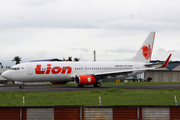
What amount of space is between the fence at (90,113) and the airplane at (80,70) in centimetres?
2522

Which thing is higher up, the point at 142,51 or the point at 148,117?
the point at 142,51

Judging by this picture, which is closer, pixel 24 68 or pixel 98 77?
pixel 24 68

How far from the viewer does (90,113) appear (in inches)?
380

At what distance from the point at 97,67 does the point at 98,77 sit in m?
2.32

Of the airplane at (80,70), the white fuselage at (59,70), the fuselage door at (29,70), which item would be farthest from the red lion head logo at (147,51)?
the fuselage door at (29,70)

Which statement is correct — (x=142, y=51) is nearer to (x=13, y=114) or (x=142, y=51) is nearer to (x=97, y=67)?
(x=97, y=67)

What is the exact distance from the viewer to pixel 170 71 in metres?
80.1

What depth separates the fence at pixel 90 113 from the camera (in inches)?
380

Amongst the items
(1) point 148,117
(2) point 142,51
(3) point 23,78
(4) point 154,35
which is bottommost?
(1) point 148,117

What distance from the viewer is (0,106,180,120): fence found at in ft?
31.7

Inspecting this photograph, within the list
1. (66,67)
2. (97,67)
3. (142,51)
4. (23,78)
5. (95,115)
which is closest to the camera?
(95,115)

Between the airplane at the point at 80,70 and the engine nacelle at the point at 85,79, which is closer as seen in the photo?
the airplane at the point at 80,70

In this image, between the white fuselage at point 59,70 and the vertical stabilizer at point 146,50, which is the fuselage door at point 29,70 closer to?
the white fuselage at point 59,70

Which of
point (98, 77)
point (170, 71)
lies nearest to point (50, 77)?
point (98, 77)
